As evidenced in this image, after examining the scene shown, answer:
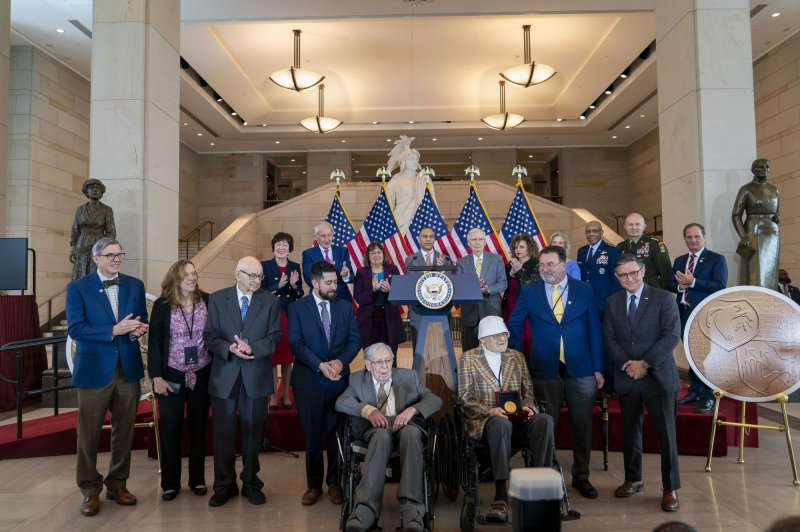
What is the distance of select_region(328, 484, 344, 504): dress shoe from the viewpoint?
361 cm

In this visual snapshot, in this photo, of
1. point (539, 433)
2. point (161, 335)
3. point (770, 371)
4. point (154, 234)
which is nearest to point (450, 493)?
point (539, 433)

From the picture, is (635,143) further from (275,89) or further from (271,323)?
(271,323)

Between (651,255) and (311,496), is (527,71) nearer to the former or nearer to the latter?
(651,255)

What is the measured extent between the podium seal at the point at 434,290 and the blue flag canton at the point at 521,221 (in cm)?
388

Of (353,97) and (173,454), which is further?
(353,97)

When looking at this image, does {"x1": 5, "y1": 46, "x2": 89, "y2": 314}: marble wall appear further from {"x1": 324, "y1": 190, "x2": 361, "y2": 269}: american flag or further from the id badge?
the id badge

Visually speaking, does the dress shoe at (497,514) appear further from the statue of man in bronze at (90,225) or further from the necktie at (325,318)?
the statue of man in bronze at (90,225)

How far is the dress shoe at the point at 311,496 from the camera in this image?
3.59 m

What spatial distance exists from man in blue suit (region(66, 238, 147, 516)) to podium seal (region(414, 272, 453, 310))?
179 centimetres

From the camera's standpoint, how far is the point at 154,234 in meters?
5.94

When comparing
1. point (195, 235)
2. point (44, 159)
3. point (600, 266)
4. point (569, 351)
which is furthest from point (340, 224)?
point (195, 235)

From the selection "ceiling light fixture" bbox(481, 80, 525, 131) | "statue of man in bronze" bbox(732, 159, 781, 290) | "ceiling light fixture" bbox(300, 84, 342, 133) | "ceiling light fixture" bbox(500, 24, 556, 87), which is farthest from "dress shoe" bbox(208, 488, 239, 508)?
"ceiling light fixture" bbox(481, 80, 525, 131)

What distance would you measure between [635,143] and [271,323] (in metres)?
18.5

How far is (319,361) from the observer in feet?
12.1
